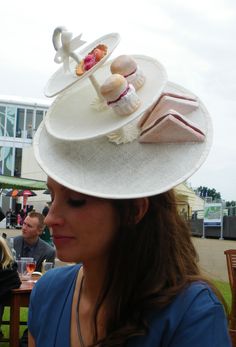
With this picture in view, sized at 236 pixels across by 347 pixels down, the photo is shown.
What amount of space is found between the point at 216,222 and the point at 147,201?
20.3 meters

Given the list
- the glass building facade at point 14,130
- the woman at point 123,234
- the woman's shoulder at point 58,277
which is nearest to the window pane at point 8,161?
the glass building facade at point 14,130

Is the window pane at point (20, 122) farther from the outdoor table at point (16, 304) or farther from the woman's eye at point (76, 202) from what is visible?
the woman's eye at point (76, 202)

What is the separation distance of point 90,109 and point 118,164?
0.14 m

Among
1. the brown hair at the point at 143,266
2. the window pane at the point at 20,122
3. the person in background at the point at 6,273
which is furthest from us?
the window pane at the point at 20,122

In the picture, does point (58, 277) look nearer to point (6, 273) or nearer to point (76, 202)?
point (76, 202)

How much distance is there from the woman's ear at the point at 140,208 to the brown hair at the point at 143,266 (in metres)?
0.01

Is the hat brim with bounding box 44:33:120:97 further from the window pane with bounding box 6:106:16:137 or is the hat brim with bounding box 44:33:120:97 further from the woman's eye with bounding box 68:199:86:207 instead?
the window pane with bounding box 6:106:16:137

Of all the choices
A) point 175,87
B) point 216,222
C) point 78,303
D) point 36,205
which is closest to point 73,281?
point 78,303

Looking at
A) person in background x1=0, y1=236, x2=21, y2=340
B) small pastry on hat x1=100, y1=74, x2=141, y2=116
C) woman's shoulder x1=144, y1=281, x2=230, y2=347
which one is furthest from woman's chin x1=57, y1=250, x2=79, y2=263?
person in background x1=0, y1=236, x2=21, y2=340

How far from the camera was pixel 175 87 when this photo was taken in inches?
46.5

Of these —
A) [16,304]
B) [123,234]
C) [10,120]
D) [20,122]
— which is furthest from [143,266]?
[20,122]

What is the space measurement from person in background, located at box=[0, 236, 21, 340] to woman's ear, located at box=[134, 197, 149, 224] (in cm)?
350

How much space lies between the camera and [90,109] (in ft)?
3.67

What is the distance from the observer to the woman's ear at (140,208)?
115cm
